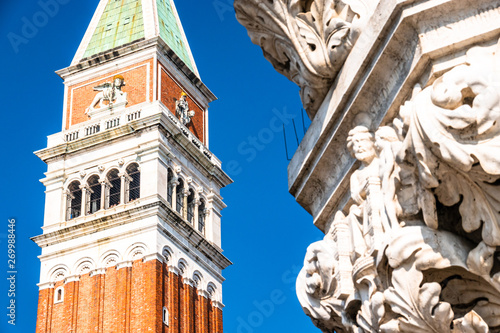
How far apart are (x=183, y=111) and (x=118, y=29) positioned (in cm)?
→ 506

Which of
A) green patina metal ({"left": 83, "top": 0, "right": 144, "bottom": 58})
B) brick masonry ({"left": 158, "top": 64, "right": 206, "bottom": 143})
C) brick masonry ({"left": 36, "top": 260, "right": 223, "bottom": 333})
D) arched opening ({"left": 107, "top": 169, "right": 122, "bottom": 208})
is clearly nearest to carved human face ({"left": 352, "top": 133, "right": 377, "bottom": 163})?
brick masonry ({"left": 36, "top": 260, "right": 223, "bottom": 333})

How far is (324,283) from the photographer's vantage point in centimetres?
423

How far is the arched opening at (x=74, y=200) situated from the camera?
39.0m

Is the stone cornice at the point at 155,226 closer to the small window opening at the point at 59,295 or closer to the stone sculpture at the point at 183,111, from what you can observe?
the small window opening at the point at 59,295

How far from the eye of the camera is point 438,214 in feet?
12.2

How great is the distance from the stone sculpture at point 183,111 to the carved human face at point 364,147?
37500mm

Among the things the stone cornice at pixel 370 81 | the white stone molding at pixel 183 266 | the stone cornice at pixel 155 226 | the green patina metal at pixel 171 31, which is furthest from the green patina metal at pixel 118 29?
the stone cornice at pixel 370 81

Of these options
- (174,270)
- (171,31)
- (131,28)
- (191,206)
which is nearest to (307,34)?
(174,270)

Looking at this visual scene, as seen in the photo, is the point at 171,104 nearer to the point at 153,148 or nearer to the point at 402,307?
the point at 153,148

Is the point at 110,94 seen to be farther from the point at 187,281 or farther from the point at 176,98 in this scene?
the point at 187,281

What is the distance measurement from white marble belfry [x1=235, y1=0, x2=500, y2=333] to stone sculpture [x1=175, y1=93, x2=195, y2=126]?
37284mm

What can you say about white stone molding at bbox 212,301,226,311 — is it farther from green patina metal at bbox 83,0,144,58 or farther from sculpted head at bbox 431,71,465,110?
sculpted head at bbox 431,71,465,110

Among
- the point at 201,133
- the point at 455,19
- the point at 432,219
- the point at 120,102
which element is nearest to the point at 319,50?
the point at 455,19

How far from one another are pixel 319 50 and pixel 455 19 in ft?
2.90
